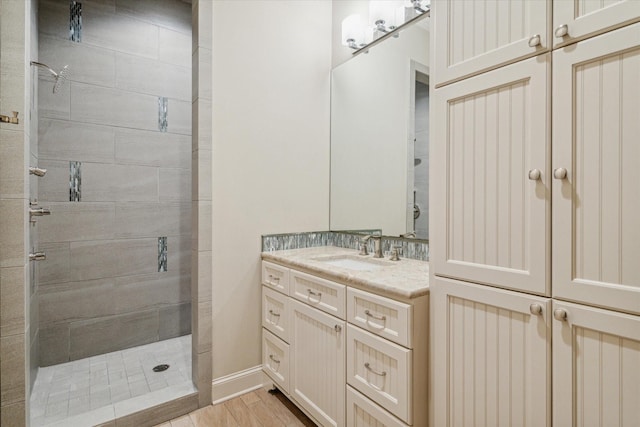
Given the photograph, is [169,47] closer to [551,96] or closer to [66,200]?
[66,200]

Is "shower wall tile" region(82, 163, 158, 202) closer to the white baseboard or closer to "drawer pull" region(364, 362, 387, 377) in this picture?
the white baseboard

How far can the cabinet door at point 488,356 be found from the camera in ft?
3.41

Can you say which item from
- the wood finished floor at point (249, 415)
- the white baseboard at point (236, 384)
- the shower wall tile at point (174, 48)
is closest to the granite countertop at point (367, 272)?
the white baseboard at point (236, 384)

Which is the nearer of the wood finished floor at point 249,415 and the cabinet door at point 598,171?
the cabinet door at point 598,171

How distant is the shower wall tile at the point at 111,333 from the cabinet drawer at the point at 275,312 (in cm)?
120

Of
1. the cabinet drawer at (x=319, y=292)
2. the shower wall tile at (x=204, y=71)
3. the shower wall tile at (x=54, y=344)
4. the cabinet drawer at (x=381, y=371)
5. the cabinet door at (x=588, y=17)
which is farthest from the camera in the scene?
the shower wall tile at (x=54, y=344)

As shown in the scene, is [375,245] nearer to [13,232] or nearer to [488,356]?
[488,356]

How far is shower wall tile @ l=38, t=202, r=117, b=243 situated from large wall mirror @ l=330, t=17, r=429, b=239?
1.70m

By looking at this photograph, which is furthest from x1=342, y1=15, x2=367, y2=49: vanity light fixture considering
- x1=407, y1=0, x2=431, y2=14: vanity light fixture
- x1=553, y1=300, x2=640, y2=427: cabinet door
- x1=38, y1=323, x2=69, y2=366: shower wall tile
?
x1=38, y1=323, x2=69, y2=366: shower wall tile

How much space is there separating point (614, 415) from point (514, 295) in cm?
37

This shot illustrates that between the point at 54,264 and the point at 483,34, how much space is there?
2.88 m

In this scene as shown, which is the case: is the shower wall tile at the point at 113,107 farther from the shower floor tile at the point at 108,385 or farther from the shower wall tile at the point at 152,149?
the shower floor tile at the point at 108,385

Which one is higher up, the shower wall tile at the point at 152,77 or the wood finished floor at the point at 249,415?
the shower wall tile at the point at 152,77

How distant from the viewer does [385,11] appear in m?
2.17
